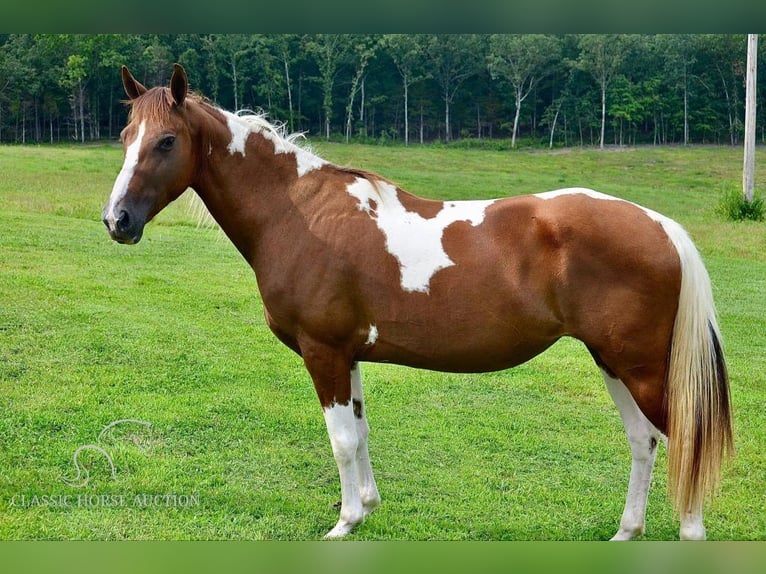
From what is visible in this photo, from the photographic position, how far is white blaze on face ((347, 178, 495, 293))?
293 cm

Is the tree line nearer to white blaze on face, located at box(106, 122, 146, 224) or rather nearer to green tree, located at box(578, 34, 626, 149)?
green tree, located at box(578, 34, 626, 149)

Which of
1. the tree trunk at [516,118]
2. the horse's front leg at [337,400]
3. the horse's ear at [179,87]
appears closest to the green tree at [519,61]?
the tree trunk at [516,118]

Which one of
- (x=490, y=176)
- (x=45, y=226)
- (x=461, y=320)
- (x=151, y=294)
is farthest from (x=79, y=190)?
(x=461, y=320)

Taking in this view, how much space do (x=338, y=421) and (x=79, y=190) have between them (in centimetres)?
753

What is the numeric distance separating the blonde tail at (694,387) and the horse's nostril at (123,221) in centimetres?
216

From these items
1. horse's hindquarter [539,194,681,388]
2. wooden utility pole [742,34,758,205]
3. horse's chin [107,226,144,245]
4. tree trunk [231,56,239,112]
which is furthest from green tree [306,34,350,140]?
horse's hindquarter [539,194,681,388]

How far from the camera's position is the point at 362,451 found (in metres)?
3.29

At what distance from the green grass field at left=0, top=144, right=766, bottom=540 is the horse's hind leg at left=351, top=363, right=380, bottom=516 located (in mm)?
105

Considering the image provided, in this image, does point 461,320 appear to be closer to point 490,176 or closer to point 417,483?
point 417,483

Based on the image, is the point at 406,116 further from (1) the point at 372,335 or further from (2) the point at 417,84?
(1) the point at 372,335

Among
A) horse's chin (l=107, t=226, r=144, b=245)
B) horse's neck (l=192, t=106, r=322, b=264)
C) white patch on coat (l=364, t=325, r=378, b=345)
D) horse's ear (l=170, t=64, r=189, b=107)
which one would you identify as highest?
horse's ear (l=170, t=64, r=189, b=107)

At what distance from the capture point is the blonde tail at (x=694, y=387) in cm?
274

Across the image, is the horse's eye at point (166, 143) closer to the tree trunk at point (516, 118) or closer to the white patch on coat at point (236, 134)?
the white patch on coat at point (236, 134)

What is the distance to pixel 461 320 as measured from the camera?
114 inches
